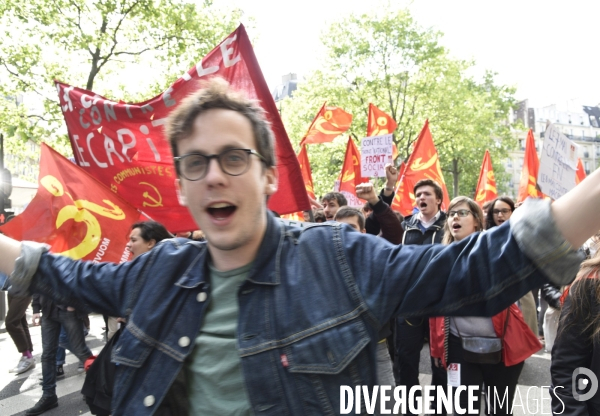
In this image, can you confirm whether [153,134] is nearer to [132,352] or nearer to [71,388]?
[132,352]

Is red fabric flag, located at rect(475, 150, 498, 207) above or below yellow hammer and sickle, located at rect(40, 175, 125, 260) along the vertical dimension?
below

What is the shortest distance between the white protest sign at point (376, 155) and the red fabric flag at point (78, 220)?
4546 mm

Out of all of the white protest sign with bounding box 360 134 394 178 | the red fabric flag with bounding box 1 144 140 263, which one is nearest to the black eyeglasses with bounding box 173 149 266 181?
→ the red fabric flag with bounding box 1 144 140 263

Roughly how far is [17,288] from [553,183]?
4.12m

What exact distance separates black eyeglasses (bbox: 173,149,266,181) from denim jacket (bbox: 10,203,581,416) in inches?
7.3

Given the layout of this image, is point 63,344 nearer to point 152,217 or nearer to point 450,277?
point 152,217

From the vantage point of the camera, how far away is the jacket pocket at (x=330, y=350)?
4.15ft

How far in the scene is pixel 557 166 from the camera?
439 centimetres

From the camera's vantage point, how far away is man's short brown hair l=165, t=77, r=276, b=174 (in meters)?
1.50

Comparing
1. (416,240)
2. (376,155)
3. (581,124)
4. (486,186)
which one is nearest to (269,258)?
(416,240)

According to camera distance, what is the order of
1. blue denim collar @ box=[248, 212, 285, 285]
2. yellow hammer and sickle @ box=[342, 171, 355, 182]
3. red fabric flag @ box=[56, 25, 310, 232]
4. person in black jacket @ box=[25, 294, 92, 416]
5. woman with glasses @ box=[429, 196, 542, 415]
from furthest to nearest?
yellow hammer and sickle @ box=[342, 171, 355, 182]
person in black jacket @ box=[25, 294, 92, 416]
red fabric flag @ box=[56, 25, 310, 232]
woman with glasses @ box=[429, 196, 542, 415]
blue denim collar @ box=[248, 212, 285, 285]

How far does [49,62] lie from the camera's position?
1524cm

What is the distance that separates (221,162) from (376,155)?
6.67 m

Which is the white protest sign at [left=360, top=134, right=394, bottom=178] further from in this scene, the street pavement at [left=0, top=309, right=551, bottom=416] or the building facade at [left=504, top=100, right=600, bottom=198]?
the building facade at [left=504, top=100, right=600, bottom=198]
